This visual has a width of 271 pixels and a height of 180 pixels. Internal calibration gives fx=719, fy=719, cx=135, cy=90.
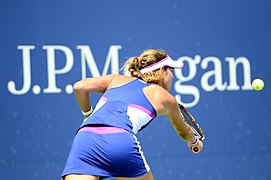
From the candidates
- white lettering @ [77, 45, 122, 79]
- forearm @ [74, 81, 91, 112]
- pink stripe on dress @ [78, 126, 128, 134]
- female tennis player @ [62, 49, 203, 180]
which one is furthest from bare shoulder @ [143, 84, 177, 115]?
white lettering @ [77, 45, 122, 79]

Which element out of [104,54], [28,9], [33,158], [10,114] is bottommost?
[33,158]

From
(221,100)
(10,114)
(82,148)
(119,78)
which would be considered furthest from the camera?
(221,100)

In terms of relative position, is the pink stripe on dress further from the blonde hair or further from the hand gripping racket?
Answer: the hand gripping racket

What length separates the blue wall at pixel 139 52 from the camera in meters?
5.40

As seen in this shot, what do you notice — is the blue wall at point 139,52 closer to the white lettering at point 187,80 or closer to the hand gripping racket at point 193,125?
the white lettering at point 187,80

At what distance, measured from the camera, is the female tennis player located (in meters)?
3.39

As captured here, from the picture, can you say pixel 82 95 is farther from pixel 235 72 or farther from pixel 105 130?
pixel 235 72

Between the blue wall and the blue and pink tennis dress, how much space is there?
193 centimetres

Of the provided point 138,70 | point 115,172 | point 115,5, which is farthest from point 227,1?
point 115,172

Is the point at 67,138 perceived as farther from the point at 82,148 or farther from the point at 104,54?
the point at 82,148

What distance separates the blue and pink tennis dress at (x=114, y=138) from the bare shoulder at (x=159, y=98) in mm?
26

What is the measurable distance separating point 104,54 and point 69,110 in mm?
514

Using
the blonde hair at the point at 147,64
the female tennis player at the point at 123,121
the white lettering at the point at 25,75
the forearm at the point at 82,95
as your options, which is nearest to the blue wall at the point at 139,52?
the white lettering at the point at 25,75

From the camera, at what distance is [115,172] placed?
11.3 feet
